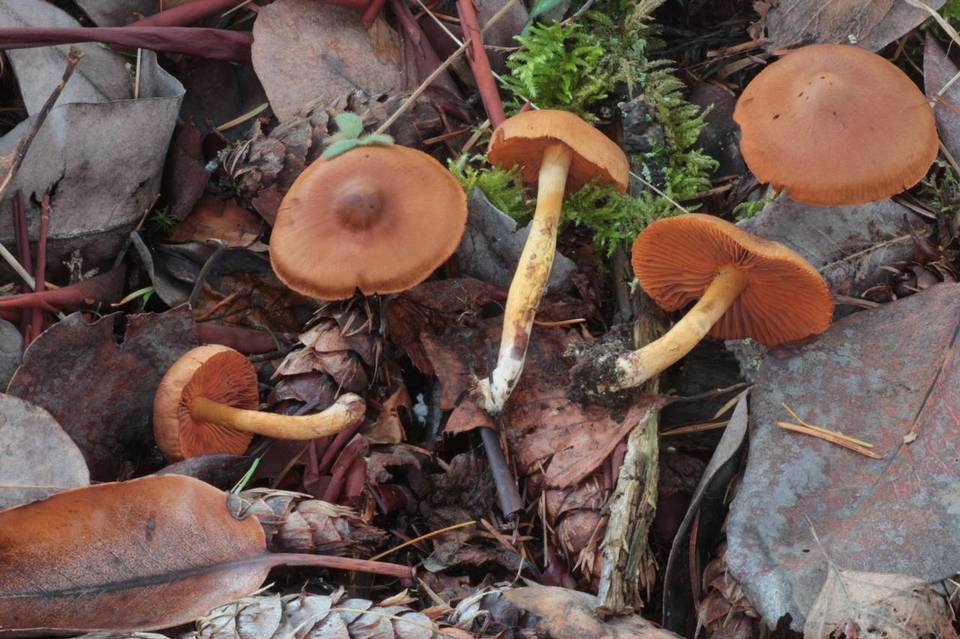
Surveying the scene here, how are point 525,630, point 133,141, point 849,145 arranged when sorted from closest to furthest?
point 525,630
point 849,145
point 133,141

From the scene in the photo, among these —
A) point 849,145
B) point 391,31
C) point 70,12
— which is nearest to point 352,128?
point 391,31

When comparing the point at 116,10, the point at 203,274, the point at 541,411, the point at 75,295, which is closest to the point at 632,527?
the point at 541,411

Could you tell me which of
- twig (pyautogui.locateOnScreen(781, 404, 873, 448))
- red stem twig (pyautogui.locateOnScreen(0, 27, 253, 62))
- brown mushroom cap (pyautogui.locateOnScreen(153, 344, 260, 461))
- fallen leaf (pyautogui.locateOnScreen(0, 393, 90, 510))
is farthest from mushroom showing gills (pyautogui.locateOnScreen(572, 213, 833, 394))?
red stem twig (pyautogui.locateOnScreen(0, 27, 253, 62))

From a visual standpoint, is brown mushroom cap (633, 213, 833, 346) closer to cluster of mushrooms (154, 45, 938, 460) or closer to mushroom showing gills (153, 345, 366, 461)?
cluster of mushrooms (154, 45, 938, 460)

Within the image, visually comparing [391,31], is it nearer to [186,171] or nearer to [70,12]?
[186,171]

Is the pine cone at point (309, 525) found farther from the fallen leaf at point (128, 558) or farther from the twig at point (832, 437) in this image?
the twig at point (832, 437)

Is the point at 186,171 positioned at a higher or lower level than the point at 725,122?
higher
